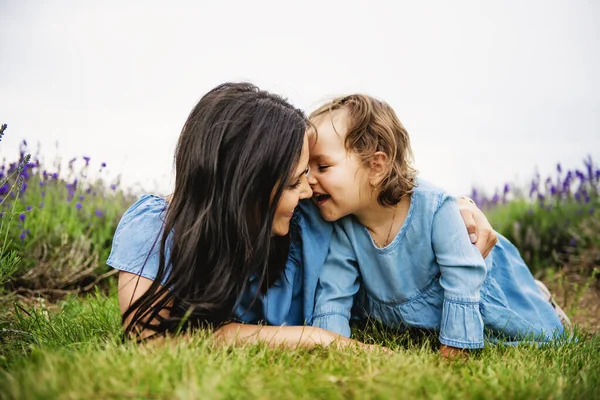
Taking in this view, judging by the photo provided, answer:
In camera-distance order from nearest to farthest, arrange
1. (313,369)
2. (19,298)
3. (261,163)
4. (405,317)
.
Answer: (313,369) → (261,163) → (405,317) → (19,298)

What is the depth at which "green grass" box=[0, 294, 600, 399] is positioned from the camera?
4.54ft

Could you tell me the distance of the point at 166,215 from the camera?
7.27 feet

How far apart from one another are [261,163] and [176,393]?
1.05m

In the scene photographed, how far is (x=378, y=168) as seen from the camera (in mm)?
2553

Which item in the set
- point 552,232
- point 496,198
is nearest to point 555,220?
point 552,232

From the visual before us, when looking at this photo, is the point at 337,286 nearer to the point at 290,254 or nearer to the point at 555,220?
the point at 290,254

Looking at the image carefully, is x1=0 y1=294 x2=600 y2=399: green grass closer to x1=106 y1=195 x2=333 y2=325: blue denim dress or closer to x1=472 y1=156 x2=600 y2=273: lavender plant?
x1=106 y1=195 x2=333 y2=325: blue denim dress

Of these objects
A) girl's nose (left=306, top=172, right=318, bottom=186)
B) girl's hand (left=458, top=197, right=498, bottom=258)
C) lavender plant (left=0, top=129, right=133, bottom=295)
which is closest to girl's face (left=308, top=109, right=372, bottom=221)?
girl's nose (left=306, top=172, right=318, bottom=186)

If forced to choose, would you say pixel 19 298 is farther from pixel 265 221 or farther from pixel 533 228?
pixel 533 228

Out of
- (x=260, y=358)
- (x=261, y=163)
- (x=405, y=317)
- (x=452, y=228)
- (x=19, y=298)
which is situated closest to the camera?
(x=260, y=358)

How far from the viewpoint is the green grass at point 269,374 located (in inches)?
54.4

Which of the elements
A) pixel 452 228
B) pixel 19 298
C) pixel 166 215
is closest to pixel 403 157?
pixel 452 228

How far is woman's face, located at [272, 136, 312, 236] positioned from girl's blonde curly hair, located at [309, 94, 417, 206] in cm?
26

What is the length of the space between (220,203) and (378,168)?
0.82 meters
